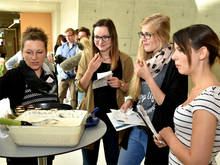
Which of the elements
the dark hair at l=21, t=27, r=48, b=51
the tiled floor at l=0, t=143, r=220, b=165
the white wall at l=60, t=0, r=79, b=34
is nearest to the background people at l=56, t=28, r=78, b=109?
the white wall at l=60, t=0, r=79, b=34

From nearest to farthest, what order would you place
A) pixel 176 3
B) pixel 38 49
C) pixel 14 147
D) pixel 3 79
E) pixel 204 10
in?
pixel 14 147 < pixel 3 79 < pixel 38 49 < pixel 204 10 < pixel 176 3

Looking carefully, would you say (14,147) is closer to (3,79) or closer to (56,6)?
(3,79)

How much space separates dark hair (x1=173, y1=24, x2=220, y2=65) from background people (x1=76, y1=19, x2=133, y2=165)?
74 cm

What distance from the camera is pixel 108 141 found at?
5.16 feet

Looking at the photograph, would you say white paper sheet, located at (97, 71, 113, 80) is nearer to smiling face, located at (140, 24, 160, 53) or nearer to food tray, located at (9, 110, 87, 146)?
smiling face, located at (140, 24, 160, 53)

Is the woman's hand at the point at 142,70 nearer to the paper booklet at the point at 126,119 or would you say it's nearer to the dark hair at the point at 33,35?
the paper booklet at the point at 126,119

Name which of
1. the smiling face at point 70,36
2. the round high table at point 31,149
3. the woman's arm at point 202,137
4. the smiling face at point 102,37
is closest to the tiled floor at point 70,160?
the smiling face at point 102,37

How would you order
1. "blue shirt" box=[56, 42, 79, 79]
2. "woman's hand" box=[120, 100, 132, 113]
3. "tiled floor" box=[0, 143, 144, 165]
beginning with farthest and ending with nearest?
"blue shirt" box=[56, 42, 79, 79] < "tiled floor" box=[0, 143, 144, 165] < "woman's hand" box=[120, 100, 132, 113]

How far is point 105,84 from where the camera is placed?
1566 mm

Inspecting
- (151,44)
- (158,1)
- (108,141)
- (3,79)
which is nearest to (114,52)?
(151,44)

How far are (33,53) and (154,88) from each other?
77 centimetres

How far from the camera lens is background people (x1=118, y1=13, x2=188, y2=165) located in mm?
1141

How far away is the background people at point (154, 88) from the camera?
3.74 ft

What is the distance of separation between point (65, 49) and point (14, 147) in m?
2.85
